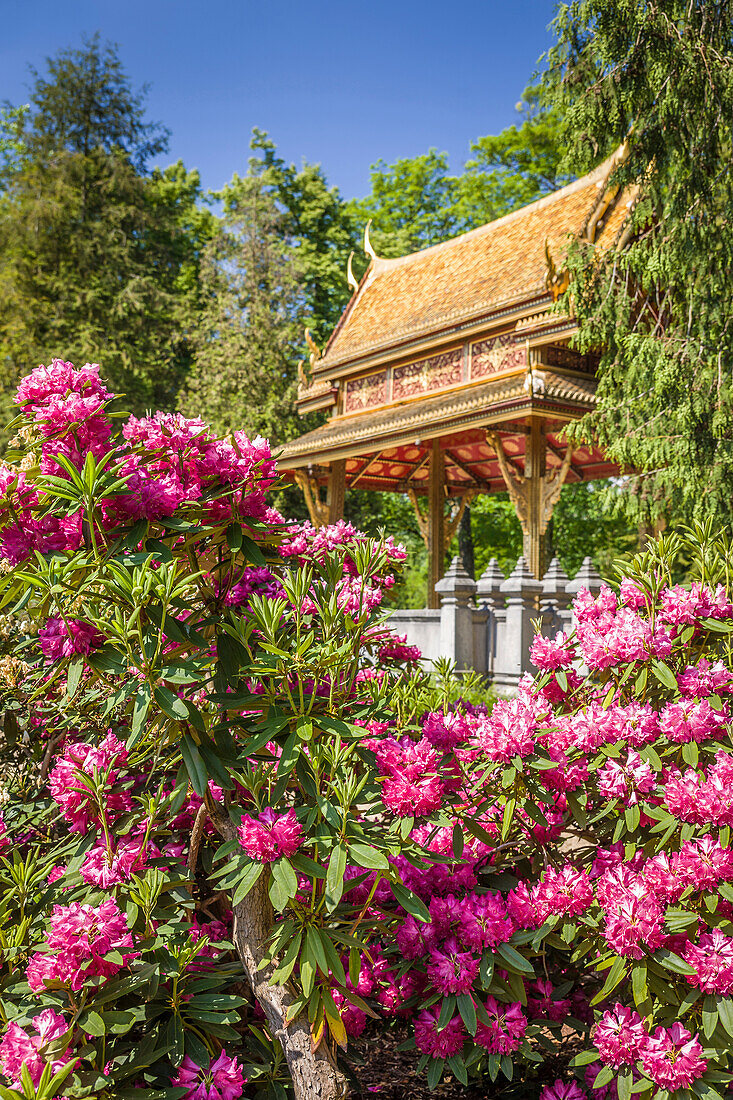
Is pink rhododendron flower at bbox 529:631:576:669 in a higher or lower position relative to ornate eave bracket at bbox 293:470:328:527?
lower

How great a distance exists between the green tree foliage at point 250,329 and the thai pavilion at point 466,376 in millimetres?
4461

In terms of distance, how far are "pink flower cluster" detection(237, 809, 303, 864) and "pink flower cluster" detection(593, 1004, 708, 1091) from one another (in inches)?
38.3

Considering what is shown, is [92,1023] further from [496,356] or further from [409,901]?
[496,356]

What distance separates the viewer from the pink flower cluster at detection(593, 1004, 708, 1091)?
A: 76.4 inches

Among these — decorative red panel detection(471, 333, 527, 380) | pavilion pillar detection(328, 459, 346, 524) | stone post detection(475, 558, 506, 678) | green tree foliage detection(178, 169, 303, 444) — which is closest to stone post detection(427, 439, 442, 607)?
decorative red panel detection(471, 333, 527, 380)

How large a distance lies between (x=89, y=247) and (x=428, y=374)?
18379 millimetres

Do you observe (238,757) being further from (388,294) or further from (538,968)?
(388,294)

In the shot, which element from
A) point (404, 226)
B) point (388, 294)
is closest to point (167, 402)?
point (404, 226)

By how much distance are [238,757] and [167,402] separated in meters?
30.7

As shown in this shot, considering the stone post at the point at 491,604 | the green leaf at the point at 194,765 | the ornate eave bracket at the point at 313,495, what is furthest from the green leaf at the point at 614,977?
the ornate eave bracket at the point at 313,495

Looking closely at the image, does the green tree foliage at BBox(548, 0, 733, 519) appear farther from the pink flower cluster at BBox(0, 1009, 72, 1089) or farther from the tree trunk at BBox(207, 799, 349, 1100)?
Answer: the pink flower cluster at BBox(0, 1009, 72, 1089)

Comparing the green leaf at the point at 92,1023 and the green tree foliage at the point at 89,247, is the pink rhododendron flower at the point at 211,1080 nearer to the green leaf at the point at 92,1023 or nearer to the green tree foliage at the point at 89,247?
the green leaf at the point at 92,1023

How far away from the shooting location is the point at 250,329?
2478cm

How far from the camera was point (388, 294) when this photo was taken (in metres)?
19.5
